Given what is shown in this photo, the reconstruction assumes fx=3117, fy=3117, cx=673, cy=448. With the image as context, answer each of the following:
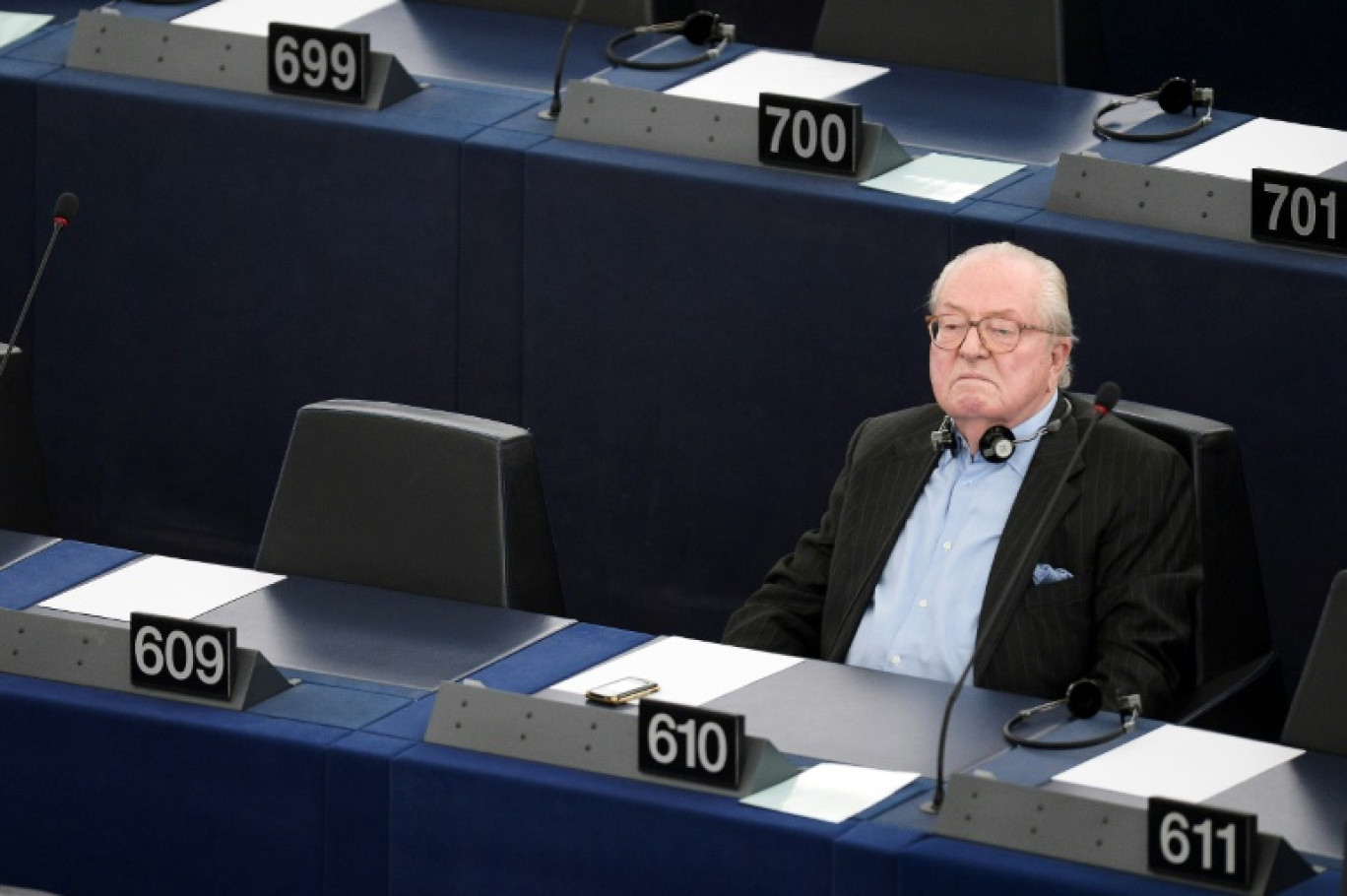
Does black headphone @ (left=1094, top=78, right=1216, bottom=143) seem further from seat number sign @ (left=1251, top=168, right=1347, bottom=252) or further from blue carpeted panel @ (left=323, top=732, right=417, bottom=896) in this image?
blue carpeted panel @ (left=323, top=732, right=417, bottom=896)

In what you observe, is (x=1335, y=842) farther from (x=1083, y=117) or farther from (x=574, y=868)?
(x=1083, y=117)

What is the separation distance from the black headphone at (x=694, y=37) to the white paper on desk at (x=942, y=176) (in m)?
0.58

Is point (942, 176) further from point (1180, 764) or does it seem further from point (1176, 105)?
point (1180, 764)

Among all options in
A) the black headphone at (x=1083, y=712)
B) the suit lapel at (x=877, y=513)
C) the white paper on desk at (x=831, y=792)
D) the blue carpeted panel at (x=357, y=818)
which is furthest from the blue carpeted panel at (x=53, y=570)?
the black headphone at (x=1083, y=712)

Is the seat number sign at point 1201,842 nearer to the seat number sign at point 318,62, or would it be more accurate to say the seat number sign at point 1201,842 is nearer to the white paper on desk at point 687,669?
the white paper on desk at point 687,669

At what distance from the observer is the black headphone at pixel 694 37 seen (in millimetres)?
5344

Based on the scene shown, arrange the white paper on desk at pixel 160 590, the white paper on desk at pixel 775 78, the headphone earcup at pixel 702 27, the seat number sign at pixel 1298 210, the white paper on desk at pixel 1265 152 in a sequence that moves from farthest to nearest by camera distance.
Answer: the headphone earcup at pixel 702 27
the white paper on desk at pixel 775 78
the white paper on desk at pixel 1265 152
the seat number sign at pixel 1298 210
the white paper on desk at pixel 160 590

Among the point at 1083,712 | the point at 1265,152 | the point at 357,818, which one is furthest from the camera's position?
the point at 1265,152

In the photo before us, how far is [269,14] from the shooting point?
5637mm

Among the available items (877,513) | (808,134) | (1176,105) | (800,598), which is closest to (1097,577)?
(877,513)

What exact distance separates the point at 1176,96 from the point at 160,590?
1920 mm

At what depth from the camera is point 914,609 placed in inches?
161

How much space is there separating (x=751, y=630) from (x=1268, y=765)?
94 cm

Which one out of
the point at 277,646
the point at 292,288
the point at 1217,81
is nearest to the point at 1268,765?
the point at 277,646
